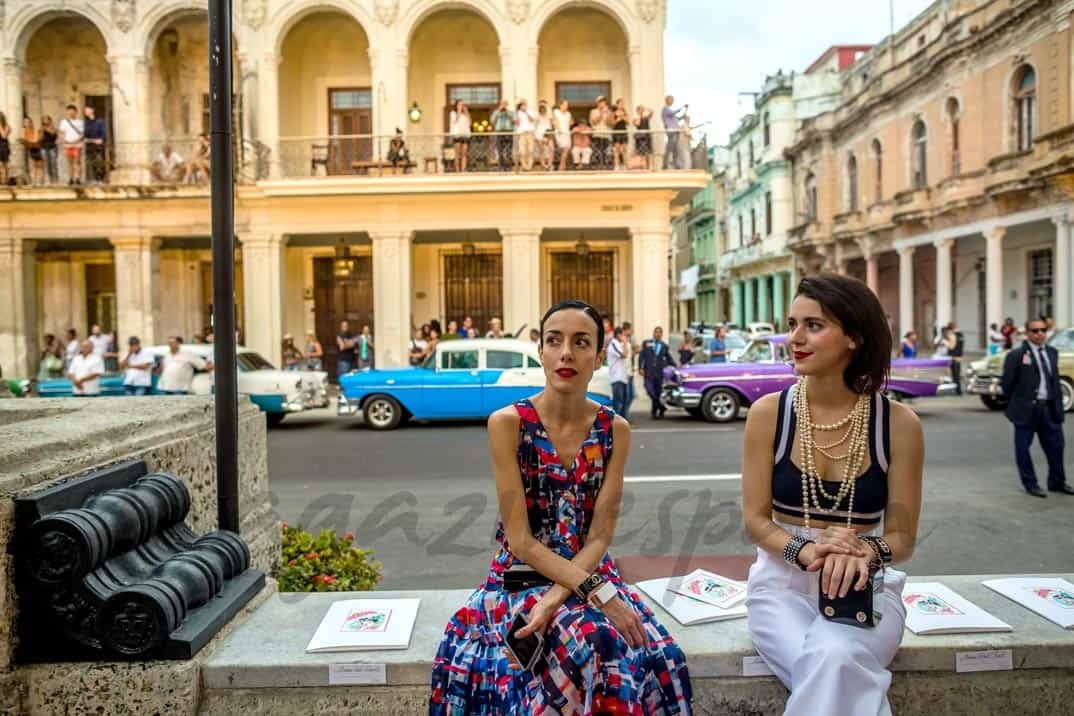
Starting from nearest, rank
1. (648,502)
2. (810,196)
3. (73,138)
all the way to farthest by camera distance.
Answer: (648,502)
(73,138)
(810,196)

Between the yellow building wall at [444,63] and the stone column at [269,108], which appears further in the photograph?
the yellow building wall at [444,63]

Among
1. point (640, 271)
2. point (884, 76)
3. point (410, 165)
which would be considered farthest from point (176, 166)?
point (884, 76)

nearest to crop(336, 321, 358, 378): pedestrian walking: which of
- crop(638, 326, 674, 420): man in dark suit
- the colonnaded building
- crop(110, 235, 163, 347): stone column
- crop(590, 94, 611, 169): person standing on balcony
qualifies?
the colonnaded building

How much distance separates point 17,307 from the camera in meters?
21.5

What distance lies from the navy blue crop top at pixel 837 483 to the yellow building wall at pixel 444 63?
20.3m

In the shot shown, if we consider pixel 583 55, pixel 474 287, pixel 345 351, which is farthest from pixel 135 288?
pixel 583 55

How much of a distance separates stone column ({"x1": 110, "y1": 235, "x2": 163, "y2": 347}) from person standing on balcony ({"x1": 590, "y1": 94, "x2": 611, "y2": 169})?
1133 cm

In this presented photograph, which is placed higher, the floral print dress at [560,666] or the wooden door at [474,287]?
the wooden door at [474,287]

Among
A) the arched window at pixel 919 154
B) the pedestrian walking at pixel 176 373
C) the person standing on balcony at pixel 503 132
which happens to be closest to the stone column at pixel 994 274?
the arched window at pixel 919 154

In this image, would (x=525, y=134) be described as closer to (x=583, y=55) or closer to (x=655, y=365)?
(x=583, y=55)

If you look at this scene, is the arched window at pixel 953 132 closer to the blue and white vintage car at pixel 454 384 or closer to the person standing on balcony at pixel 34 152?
the blue and white vintage car at pixel 454 384

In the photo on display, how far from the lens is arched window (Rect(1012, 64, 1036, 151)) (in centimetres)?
2552

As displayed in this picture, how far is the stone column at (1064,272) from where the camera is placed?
74.8ft

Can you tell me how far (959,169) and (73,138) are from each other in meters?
27.7
